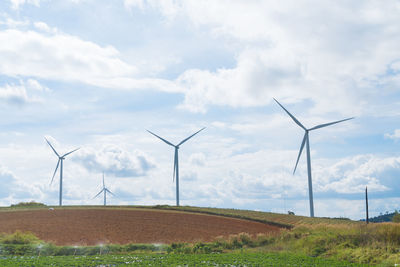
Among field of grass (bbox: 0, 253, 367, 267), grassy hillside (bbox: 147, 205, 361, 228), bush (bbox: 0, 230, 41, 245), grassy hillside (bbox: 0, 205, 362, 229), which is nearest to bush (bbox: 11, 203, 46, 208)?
grassy hillside (bbox: 0, 205, 362, 229)

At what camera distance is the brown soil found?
166ft

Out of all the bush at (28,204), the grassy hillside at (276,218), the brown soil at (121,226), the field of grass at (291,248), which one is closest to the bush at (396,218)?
the grassy hillside at (276,218)

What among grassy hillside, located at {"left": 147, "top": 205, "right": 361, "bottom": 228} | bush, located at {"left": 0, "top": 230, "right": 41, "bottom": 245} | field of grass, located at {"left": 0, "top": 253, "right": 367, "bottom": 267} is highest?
grassy hillside, located at {"left": 147, "top": 205, "right": 361, "bottom": 228}

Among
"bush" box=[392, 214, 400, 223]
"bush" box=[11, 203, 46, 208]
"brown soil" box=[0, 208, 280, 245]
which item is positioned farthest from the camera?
"bush" box=[11, 203, 46, 208]

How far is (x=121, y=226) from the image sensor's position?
57.9 meters

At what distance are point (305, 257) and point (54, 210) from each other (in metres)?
51.8

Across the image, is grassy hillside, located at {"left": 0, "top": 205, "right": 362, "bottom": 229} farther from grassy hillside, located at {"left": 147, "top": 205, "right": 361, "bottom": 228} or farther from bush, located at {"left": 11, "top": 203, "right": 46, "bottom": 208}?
bush, located at {"left": 11, "top": 203, "right": 46, "bottom": 208}

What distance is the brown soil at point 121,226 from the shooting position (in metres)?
50.6

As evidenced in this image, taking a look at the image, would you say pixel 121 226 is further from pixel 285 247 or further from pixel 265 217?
pixel 285 247

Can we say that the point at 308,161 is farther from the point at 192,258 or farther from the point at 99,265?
the point at 99,265

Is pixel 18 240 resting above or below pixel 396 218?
below

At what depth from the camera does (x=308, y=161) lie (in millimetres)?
71438

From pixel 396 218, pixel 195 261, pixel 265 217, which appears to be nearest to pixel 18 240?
pixel 195 261

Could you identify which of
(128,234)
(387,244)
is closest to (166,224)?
(128,234)
